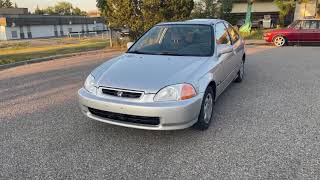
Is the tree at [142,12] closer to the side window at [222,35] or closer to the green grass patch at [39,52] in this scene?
the green grass patch at [39,52]

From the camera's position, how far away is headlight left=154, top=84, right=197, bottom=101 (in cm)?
363

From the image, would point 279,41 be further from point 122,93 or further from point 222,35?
point 122,93

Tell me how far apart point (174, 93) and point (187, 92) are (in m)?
0.18

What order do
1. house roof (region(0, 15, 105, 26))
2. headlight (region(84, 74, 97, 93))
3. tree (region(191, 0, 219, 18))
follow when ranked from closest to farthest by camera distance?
headlight (region(84, 74, 97, 93))
tree (region(191, 0, 219, 18))
house roof (region(0, 15, 105, 26))

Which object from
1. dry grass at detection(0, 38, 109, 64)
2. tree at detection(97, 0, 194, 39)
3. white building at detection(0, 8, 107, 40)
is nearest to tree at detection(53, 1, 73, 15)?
white building at detection(0, 8, 107, 40)

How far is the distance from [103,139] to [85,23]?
238 ft

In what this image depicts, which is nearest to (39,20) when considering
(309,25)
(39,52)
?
(39,52)

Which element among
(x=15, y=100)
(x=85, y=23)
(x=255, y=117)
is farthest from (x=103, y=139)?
(x=85, y=23)

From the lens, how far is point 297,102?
5.50 m

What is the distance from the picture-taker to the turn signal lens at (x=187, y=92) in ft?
12.1

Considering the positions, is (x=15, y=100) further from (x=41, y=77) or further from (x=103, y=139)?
(x=103, y=139)

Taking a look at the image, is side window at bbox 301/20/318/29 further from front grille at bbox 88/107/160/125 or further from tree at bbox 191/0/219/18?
front grille at bbox 88/107/160/125

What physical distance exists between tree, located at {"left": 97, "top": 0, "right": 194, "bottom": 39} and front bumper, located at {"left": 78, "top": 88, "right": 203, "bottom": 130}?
11672mm

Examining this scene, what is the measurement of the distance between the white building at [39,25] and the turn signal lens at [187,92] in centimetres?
5083
